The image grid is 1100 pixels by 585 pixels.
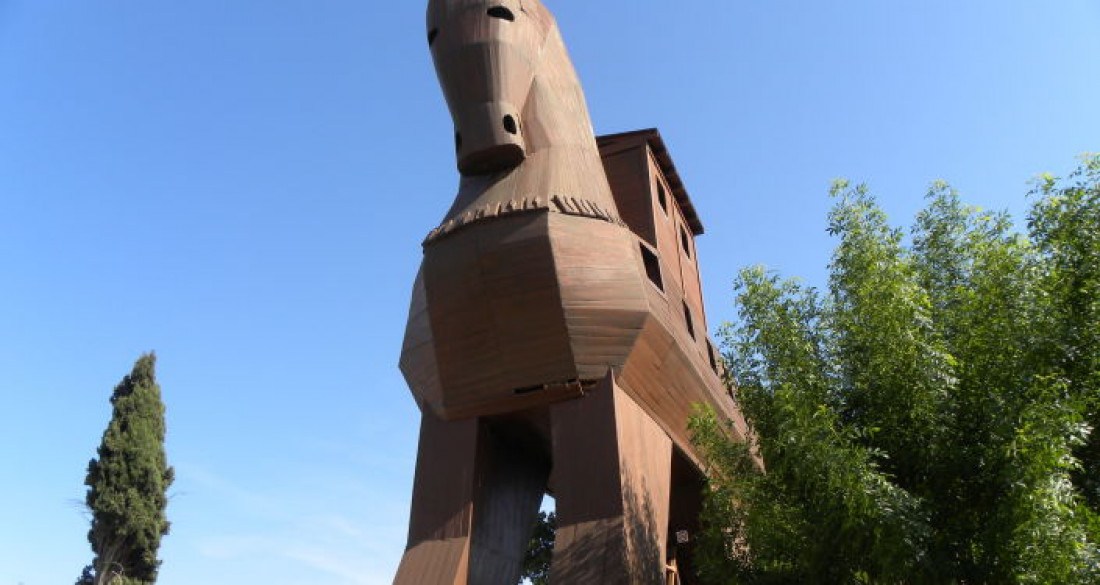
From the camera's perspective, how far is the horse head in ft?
49.0

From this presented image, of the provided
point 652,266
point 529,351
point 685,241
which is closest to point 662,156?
point 685,241

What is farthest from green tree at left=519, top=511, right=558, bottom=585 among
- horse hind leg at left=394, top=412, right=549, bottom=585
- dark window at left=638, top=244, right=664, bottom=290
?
dark window at left=638, top=244, right=664, bottom=290

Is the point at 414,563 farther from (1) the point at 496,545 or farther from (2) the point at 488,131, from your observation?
(2) the point at 488,131

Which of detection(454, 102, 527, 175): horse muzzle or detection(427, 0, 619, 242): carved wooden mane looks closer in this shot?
detection(427, 0, 619, 242): carved wooden mane

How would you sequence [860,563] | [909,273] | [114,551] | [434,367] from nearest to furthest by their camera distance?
[860,563] → [909,273] → [434,367] → [114,551]

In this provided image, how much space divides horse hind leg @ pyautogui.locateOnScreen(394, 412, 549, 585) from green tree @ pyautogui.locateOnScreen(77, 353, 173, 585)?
40.4ft

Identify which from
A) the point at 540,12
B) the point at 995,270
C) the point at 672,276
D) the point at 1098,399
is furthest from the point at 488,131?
the point at 1098,399

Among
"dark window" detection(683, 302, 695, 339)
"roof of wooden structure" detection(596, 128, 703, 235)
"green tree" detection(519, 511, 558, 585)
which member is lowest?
"green tree" detection(519, 511, 558, 585)

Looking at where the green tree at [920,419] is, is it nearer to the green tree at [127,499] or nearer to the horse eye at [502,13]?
the horse eye at [502,13]

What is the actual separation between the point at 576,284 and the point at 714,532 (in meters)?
4.59

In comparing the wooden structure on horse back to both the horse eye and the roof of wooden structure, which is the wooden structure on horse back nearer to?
the horse eye

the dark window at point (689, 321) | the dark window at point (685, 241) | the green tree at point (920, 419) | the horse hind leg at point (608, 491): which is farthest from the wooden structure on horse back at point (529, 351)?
the dark window at point (685, 241)

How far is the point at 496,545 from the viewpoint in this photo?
14.6 m

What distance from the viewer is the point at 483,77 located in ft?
49.4
